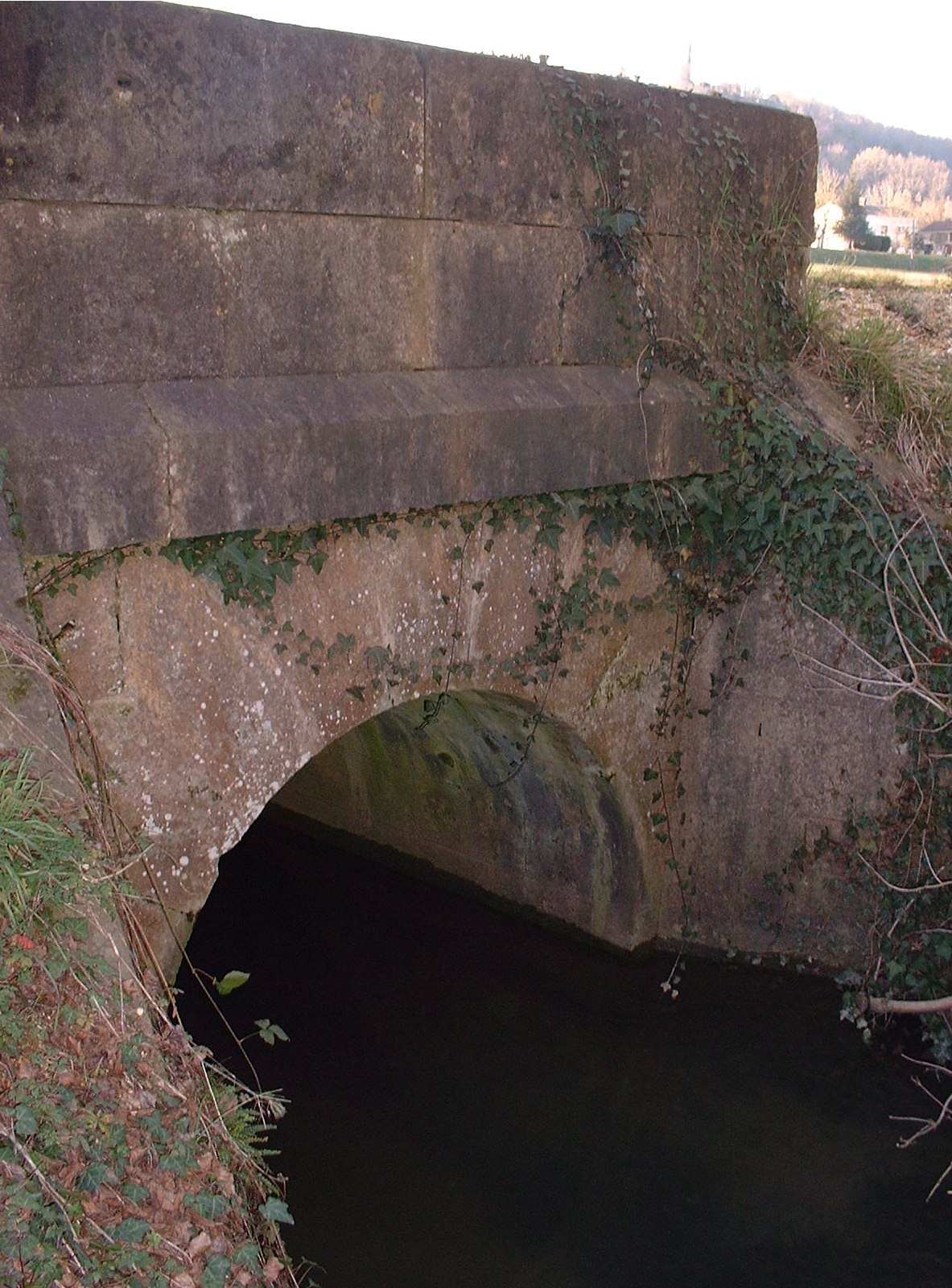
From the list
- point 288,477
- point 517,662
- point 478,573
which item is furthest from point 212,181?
point 517,662

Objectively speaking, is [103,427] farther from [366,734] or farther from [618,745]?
[366,734]

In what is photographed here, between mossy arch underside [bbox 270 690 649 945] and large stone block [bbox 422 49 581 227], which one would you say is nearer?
large stone block [bbox 422 49 581 227]

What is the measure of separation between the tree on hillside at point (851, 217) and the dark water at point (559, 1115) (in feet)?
38.1

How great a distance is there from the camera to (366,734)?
6.80 metres

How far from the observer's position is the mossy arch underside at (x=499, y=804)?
5.75 metres

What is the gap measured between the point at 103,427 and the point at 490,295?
1562 mm

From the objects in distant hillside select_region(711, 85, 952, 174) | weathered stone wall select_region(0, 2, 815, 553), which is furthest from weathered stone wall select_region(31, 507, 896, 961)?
distant hillside select_region(711, 85, 952, 174)

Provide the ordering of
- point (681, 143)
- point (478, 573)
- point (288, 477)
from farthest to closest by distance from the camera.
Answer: point (681, 143) → point (478, 573) → point (288, 477)

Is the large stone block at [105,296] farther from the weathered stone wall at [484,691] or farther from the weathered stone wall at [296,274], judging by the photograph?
the weathered stone wall at [484,691]

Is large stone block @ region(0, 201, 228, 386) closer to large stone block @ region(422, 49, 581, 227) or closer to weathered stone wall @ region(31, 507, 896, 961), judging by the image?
weathered stone wall @ region(31, 507, 896, 961)

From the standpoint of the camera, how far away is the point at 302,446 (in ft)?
11.0

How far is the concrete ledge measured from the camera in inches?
115

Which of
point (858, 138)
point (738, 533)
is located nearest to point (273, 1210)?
point (738, 533)

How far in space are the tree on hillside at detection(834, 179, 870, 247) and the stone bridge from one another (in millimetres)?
10869
